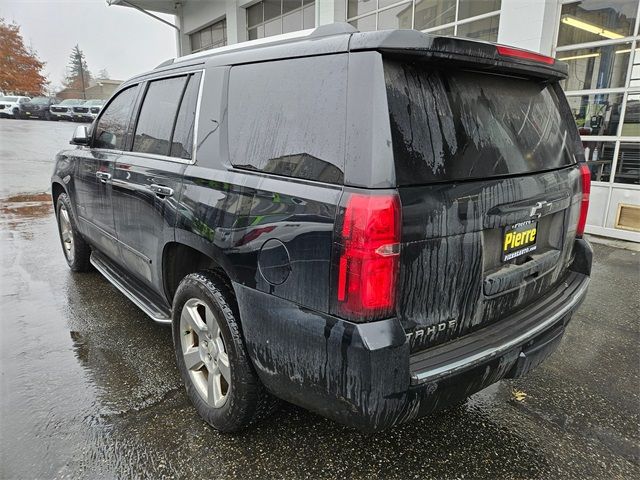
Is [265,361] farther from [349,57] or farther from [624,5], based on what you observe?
[624,5]

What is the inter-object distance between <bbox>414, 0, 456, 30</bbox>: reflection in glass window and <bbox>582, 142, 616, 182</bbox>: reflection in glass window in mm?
3224

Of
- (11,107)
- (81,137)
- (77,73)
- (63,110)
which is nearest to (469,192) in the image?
(81,137)

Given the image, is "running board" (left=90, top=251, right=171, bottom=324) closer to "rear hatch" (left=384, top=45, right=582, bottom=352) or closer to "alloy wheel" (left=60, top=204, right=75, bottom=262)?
"alloy wheel" (left=60, top=204, right=75, bottom=262)

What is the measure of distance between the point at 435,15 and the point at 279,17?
5.92m

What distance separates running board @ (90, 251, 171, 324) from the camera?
2959 mm

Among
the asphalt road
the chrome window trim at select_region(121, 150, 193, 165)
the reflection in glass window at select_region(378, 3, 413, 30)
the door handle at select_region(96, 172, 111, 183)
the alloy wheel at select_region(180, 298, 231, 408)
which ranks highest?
the reflection in glass window at select_region(378, 3, 413, 30)

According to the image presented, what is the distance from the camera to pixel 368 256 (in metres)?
1.65

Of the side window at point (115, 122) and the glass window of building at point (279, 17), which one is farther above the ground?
the glass window of building at point (279, 17)

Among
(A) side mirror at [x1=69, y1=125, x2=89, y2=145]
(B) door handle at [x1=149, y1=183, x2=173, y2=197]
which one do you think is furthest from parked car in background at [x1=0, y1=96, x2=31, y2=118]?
(B) door handle at [x1=149, y1=183, x2=173, y2=197]

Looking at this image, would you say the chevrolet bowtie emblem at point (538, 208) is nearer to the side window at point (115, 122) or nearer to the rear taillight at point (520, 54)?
the rear taillight at point (520, 54)

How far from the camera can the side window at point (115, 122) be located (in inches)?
140

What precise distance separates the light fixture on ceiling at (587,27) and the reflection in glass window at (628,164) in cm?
151

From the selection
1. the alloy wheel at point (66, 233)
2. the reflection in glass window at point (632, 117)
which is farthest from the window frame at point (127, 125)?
the reflection in glass window at point (632, 117)

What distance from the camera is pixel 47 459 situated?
7.32 feet
